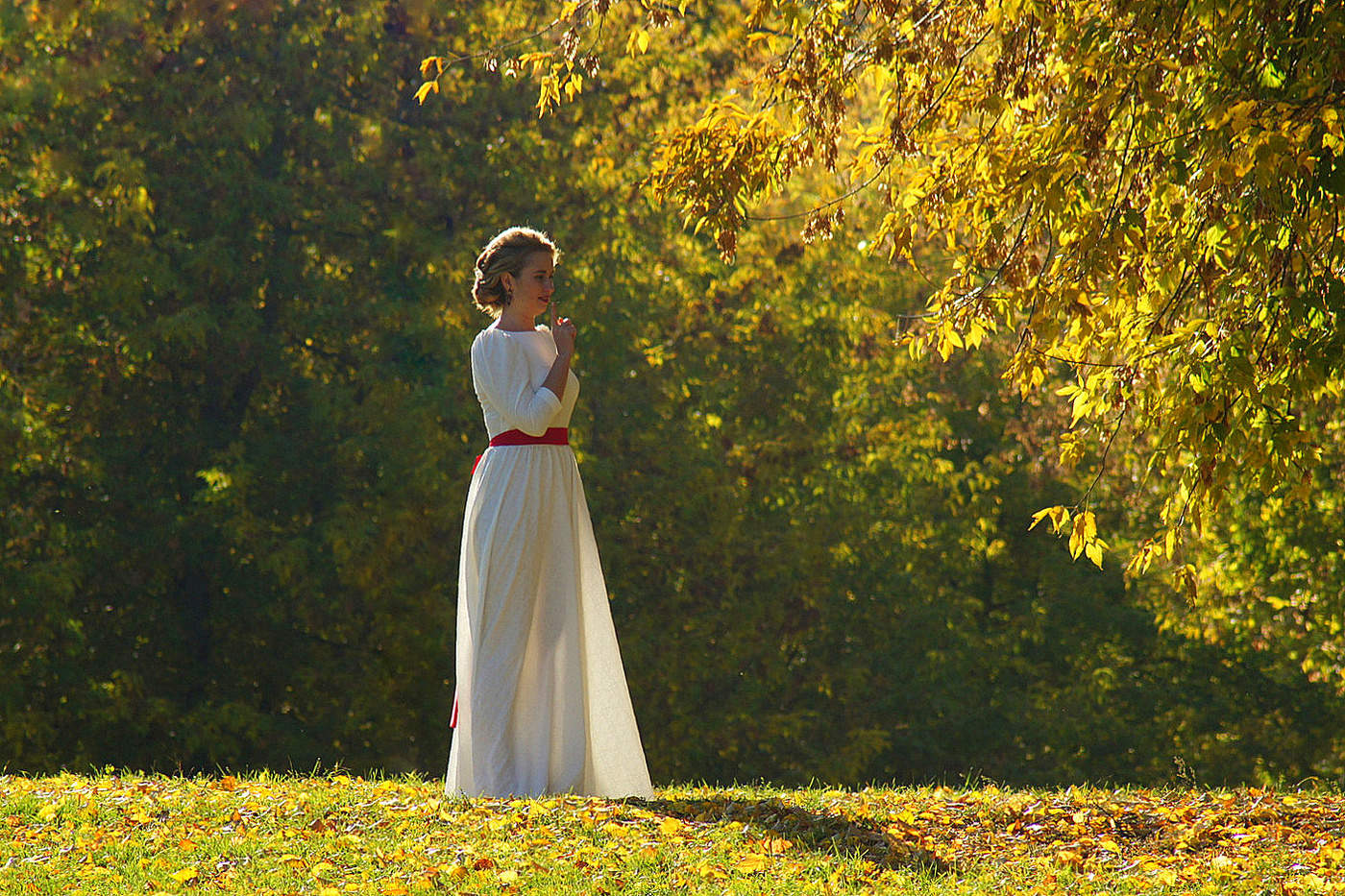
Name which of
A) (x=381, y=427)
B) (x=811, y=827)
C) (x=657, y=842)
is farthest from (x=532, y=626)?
(x=381, y=427)

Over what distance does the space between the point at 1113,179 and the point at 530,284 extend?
8.22 ft

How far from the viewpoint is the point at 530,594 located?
6.42m

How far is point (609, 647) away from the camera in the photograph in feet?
21.5

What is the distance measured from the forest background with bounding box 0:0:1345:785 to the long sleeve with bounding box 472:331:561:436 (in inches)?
382

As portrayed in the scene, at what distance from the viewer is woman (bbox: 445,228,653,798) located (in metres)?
6.35

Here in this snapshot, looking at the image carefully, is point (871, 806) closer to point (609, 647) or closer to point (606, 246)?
point (609, 647)

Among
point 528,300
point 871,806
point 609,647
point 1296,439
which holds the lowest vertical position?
point 871,806

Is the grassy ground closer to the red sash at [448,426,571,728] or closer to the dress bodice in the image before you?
the red sash at [448,426,571,728]

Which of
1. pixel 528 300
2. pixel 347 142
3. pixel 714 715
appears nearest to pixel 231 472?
pixel 347 142

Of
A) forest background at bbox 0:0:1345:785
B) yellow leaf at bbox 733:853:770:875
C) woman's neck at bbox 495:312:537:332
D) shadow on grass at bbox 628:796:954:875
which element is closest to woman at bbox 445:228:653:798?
woman's neck at bbox 495:312:537:332

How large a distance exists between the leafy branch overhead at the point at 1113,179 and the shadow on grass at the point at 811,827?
Answer: 1207 millimetres

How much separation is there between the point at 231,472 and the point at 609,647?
32.2ft

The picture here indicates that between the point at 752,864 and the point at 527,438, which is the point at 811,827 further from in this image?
the point at 527,438

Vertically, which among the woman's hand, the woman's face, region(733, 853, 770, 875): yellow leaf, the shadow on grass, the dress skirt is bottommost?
region(733, 853, 770, 875): yellow leaf
